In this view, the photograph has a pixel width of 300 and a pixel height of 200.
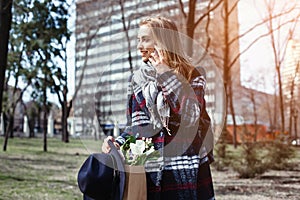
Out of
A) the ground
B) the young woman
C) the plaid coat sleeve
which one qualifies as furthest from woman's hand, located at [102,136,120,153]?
the ground

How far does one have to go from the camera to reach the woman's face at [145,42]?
0.86 m

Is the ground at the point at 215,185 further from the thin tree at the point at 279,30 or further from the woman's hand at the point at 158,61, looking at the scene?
the woman's hand at the point at 158,61

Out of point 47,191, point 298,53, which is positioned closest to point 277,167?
point 298,53

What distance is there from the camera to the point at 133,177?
31.0 inches

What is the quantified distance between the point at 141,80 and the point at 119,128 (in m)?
0.20

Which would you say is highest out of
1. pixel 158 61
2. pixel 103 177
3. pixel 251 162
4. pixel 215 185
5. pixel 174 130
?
pixel 158 61

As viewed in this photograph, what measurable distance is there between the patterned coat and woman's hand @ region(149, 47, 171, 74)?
1cm

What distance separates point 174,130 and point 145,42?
0.75ft

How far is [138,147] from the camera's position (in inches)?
31.9

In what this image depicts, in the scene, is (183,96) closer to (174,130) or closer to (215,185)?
(174,130)

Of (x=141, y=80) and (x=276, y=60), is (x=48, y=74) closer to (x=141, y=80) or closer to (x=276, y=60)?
(x=276, y=60)

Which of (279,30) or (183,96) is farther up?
(279,30)

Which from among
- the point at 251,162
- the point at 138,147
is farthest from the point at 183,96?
the point at 251,162

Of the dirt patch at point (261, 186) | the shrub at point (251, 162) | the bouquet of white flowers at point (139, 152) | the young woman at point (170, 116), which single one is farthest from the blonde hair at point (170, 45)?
the shrub at point (251, 162)
